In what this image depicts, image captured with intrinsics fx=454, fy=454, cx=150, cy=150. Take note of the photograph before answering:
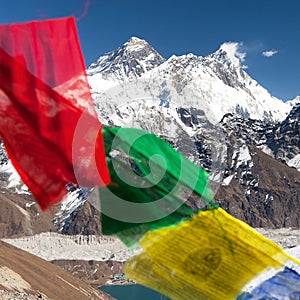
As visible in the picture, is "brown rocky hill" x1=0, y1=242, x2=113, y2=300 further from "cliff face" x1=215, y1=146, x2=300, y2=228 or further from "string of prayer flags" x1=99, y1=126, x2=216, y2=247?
"cliff face" x1=215, y1=146, x2=300, y2=228

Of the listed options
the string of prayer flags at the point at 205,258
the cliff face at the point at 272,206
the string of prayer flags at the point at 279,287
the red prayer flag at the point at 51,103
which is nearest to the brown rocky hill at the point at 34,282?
the string of prayer flags at the point at 205,258

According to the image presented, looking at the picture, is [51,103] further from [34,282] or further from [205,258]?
[34,282]

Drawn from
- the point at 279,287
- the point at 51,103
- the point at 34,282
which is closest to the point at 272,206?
the point at 34,282

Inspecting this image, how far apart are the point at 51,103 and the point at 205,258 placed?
1.66 metres

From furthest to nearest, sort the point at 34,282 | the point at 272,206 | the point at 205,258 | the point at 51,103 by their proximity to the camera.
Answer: the point at 272,206 → the point at 34,282 → the point at 205,258 → the point at 51,103

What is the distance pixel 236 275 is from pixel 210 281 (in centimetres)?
21

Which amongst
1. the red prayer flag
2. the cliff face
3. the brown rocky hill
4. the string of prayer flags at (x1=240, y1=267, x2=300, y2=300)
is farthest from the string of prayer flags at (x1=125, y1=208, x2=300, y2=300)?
the cliff face

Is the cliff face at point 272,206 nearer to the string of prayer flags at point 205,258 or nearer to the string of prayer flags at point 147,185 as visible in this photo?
the string of prayer flags at point 205,258

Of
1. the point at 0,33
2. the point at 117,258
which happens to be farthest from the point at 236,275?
the point at 117,258

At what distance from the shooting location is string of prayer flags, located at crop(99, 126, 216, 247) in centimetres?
337

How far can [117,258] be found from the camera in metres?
157

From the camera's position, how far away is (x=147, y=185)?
337 cm

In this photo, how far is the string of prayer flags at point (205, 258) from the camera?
3.36 metres

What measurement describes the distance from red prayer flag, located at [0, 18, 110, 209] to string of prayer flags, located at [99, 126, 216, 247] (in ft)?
0.38
